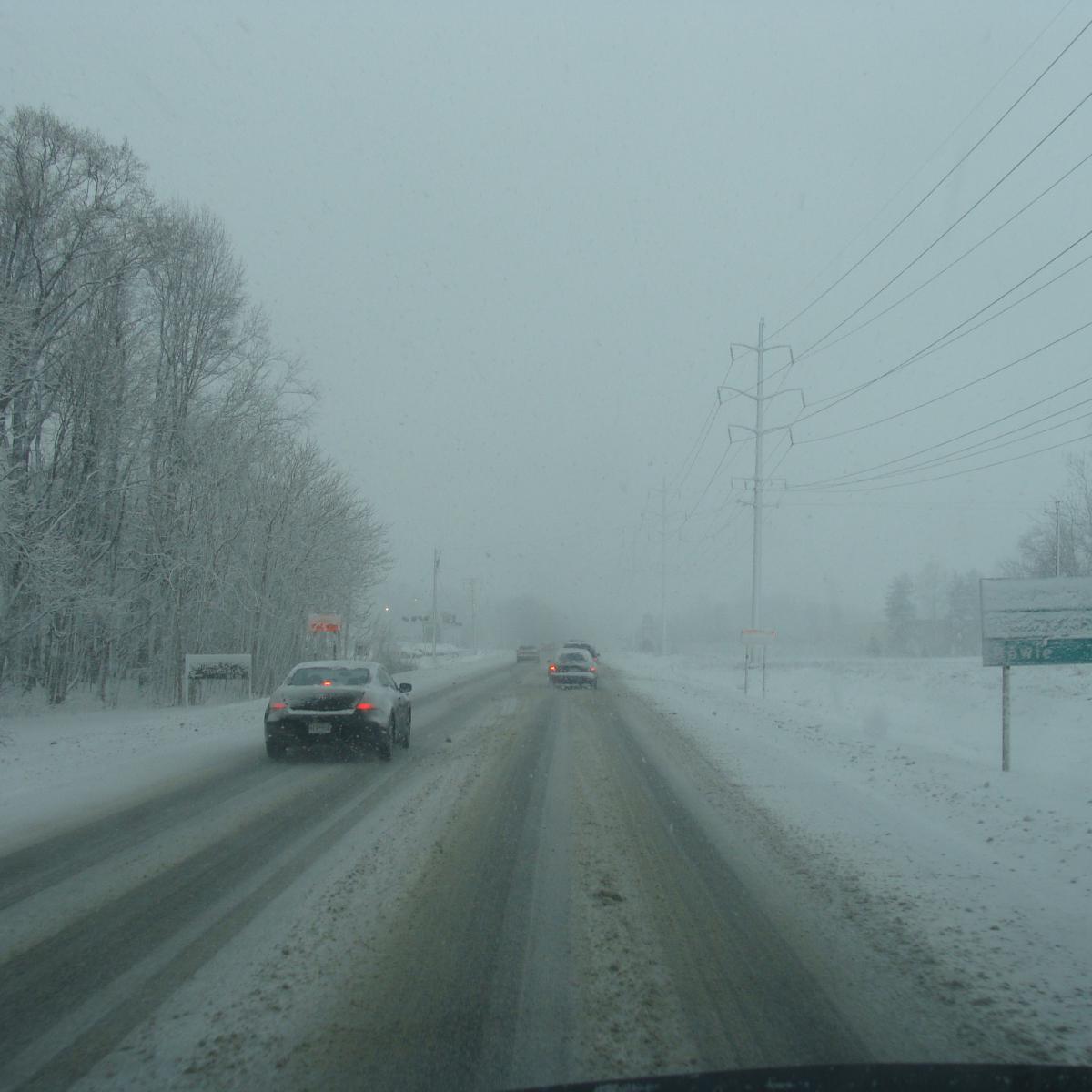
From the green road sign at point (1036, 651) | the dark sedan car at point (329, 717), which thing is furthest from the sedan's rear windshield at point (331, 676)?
the green road sign at point (1036, 651)

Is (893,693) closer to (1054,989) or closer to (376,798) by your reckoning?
(376,798)

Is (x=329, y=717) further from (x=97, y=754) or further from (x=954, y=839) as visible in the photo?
(x=954, y=839)

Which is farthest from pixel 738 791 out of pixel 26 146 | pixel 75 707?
pixel 26 146

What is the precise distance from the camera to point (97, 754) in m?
14.8

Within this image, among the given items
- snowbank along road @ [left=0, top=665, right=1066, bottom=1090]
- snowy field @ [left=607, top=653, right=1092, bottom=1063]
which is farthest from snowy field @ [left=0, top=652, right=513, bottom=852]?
snowy field @ [left=607, top=653, right=1092, bottom=1063]

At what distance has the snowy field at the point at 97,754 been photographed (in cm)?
1032

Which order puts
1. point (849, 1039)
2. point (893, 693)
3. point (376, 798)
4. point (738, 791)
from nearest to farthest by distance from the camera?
point (849, 1039) < point (376, 798) < point (738, 791) < point (893, 693)

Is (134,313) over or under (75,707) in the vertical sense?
over

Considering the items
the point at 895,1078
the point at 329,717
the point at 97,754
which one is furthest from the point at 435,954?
the point at 97,754

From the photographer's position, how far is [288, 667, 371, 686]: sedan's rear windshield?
14.8 metres

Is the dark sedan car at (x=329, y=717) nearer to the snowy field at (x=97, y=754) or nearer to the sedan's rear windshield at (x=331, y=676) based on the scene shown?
the sedan's rear windshield at (x=331, y=676)

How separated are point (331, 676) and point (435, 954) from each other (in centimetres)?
975

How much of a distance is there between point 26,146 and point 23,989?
24055 mm

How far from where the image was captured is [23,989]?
5.00 m
